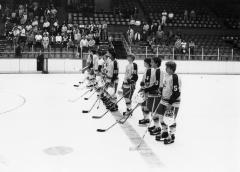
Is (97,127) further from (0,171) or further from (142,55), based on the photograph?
(142,55)

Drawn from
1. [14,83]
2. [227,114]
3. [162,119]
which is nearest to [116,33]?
[14,83]

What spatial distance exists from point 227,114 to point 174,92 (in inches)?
155

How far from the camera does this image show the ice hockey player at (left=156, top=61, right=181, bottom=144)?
677cm

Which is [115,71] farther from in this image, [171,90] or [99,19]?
[99,19]

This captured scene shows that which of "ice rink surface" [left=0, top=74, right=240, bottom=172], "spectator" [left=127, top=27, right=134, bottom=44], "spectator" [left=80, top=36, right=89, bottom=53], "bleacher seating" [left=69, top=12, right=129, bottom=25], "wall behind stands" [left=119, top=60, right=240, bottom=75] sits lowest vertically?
"ice rink surface" [left=0, top=74, right=240, bottom=172]

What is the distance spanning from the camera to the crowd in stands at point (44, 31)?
22391 mm

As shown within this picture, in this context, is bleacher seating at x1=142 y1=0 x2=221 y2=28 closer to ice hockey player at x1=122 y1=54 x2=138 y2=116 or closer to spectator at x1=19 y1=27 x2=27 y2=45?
spectator at x1=19 y1=27 x2=27 y2=45

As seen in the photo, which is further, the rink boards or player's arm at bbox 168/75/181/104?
the rink boards

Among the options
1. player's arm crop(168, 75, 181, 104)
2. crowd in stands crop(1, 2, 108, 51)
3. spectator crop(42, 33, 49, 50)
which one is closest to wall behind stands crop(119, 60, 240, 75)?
crowd in stands crop(1, 2, 108, 51)

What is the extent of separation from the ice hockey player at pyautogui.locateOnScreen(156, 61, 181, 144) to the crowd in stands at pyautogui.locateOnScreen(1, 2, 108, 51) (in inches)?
612

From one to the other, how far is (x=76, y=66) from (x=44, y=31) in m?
3.31

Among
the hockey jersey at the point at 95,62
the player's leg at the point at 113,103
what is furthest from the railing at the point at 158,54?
the player's leg at the point at 113,103

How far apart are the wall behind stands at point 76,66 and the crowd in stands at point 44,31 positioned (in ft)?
3.15

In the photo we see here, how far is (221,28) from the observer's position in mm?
29094
